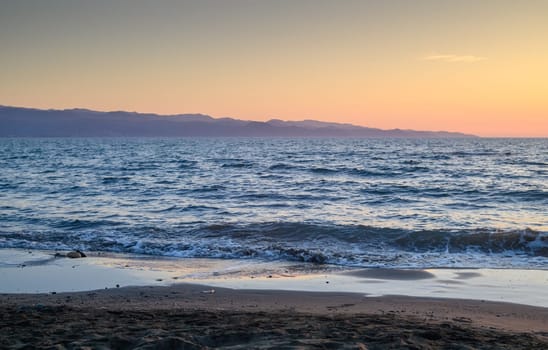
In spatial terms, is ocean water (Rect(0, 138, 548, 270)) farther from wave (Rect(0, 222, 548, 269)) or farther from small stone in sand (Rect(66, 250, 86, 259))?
small stone in sand (Rect(66, 250, 86, 259))

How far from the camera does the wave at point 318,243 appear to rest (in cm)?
1251

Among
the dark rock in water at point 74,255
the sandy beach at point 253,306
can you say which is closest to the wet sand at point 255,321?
the sandy beach at point 253,306

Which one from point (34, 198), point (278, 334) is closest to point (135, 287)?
point (278, 334)

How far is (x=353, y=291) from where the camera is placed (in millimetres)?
9117

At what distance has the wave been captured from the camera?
A: 492 inches

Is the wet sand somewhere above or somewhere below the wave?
above

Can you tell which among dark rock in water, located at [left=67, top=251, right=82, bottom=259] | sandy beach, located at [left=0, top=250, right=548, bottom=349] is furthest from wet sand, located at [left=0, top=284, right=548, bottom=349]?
dark rock in water, located at [left=67, top=251, right=82, bottom=259]

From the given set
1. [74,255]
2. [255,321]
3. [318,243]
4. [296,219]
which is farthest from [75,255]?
[296,219]

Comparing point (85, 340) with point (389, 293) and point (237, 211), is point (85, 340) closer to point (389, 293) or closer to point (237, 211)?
point (389, 293)

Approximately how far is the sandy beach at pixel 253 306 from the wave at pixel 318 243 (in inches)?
41.4

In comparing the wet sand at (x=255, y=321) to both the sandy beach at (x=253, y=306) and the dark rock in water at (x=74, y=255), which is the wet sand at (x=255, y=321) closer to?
the sandy beach at (x=253, y=306)

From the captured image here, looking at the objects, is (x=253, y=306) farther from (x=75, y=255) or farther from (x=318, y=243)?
(x=318, y=243)

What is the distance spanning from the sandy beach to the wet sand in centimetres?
1

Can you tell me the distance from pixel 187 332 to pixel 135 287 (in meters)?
3.70
